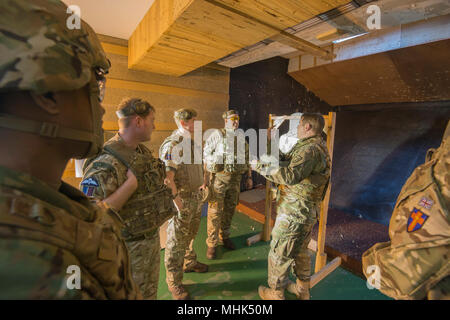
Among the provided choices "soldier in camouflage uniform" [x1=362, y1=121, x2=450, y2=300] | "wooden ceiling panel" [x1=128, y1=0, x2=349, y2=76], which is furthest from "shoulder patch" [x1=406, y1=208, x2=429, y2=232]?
"wooden ceiling panel" [x1=128, y1=0, x2=349, y2=76]

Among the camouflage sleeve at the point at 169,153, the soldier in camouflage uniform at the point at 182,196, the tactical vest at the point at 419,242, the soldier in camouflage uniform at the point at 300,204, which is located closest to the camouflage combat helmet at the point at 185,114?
the soldier in camouflage uniform at the point at 182,196

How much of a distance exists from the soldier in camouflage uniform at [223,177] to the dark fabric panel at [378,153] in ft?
9.46

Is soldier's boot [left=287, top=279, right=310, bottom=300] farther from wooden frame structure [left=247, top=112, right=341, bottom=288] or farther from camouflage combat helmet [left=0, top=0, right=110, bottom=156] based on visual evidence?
camouflage combat helmet [left=0, top=0, right=110, bottom=156]

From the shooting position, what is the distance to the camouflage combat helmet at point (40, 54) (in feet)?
1.53

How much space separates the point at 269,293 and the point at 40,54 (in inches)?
99.5

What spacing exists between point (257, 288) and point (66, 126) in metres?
2.50

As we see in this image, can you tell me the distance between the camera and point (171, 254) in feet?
6.73

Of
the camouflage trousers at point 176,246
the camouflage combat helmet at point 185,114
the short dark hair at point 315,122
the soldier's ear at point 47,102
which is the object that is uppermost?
the camouflage combat helmet at point 185,114

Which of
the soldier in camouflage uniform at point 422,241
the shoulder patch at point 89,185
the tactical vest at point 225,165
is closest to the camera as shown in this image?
the soldier in camouflage uniform at point 422,241

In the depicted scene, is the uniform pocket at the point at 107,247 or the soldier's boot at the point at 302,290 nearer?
the uniform pocket at the point at 107,247

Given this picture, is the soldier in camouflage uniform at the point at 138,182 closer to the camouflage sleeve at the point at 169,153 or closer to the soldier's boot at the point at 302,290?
the camouflage sleeve at the point at 169,153

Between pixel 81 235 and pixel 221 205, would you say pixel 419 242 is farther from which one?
pixel 221 205
